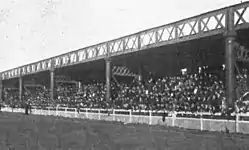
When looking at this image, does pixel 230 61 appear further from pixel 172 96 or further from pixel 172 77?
pixel 172 77

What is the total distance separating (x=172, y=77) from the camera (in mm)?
36969

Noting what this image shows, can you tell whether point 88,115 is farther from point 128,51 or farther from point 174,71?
point 174,71

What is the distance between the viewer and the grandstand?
73.8 ft

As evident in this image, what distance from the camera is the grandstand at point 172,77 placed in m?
22.5

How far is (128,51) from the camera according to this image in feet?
110

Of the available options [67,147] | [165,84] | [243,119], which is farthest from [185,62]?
[67,147]

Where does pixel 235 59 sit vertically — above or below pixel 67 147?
above

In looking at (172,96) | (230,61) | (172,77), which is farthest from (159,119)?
(172,77)

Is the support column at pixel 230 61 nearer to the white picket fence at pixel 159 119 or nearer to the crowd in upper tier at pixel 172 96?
the crowd in upper tier at pixel 172 96

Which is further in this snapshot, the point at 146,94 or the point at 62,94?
the point at 62,94

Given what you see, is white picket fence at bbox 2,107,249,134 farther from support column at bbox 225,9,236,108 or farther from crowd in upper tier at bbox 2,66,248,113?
support column at bbox 225,9,236,108

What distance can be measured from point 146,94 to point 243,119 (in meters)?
12.1

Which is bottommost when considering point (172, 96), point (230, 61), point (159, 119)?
point (159, 119)

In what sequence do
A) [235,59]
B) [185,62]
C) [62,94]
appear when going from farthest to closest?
[62,94]
[185,62]
[235,59]
